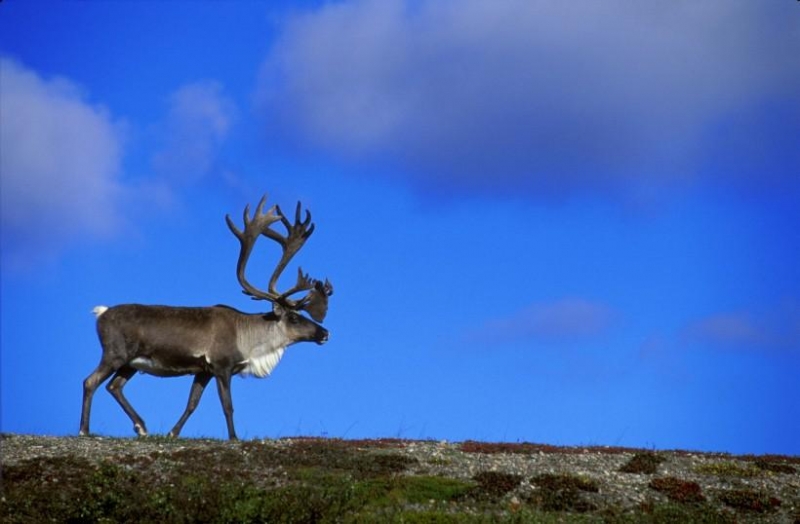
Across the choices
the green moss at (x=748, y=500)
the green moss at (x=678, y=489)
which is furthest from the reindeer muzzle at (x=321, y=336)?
the green moss at (x=748, y=500)

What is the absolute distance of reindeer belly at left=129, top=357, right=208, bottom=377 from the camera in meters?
25.9

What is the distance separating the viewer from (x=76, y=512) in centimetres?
1889

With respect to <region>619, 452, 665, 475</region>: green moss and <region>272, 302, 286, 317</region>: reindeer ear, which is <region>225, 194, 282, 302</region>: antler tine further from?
<region>619, 452, 665, 475</region>: green moss

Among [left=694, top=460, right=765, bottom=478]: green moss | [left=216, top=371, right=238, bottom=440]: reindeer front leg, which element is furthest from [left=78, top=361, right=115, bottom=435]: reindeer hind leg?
[left=694, top=460, right=765, bottom=478]: green moss

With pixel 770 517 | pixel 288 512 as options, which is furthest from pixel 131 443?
pixel 770 517

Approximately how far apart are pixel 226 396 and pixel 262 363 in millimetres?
1439

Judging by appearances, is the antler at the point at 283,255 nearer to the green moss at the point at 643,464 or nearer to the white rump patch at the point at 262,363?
the white rump patch at the point at 262,363

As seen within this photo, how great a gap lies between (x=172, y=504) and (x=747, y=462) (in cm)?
1154

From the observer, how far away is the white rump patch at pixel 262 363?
87.8ft

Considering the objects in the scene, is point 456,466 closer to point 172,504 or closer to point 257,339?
point 172,504

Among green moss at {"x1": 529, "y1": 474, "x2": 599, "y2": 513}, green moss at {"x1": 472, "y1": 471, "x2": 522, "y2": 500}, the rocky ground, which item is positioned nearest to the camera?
the rocky ground

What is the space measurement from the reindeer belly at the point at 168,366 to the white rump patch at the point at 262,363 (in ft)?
3.33

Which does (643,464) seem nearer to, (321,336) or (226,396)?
(321,336)

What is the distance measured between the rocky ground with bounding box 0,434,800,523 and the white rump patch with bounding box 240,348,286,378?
3329mm
